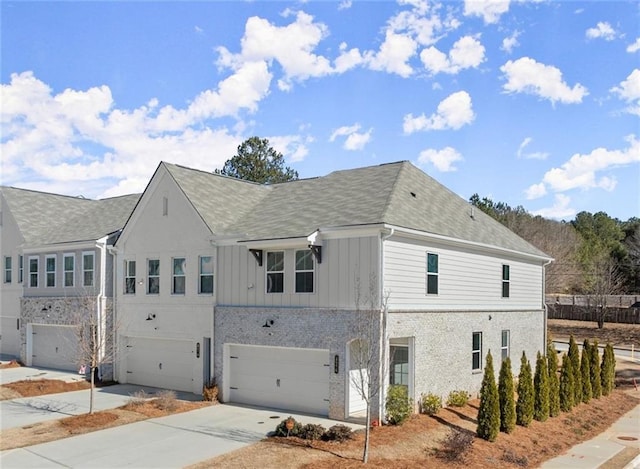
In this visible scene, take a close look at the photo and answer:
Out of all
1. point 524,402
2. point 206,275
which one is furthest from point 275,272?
point 524,402

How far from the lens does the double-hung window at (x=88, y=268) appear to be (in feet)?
86.4

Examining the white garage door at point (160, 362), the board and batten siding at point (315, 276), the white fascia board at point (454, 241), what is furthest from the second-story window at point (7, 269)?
the white fascia board at point (454, 241)

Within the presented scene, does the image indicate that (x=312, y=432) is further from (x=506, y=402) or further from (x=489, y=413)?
(x=506, y=402)

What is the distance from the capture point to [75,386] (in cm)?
2336

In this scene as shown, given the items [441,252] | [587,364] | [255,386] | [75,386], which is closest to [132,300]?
[75,386]

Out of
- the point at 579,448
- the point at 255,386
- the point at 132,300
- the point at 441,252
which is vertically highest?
the point at 441,252

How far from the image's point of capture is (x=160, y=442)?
14953mm

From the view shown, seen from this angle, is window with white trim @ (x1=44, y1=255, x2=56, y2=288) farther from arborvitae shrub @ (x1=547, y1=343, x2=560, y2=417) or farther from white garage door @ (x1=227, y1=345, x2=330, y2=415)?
arborvitae shrub @ (x1=547, y1=343, x2=560, y2=417)

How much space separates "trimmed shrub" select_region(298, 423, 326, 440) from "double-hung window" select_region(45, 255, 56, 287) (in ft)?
60.2

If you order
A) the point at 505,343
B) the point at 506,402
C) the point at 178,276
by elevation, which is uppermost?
the point at 178,276

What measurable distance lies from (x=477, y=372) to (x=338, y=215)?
7871 mm

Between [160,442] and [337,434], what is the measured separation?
14.8ft

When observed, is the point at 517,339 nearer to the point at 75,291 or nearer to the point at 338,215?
the point at 338,215

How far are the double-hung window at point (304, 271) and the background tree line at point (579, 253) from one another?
4110 cm
